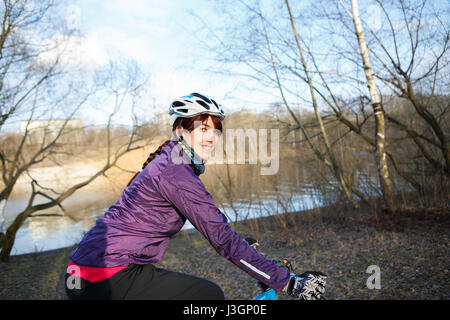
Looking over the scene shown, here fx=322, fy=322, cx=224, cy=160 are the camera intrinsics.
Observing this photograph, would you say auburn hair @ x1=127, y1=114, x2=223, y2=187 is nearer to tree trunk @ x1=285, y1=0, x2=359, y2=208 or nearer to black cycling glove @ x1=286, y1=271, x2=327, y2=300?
black cycling glove @ x1=286, y1=271, x2=327, y2=300

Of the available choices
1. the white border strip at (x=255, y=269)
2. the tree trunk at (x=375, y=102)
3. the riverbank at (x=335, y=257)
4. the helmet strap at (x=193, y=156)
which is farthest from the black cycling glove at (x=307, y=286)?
the tree trunk at (x=375, y=102)

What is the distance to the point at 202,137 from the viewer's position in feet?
7.63

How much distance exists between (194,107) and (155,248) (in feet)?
3.30

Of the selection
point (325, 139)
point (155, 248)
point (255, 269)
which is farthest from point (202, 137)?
point (325, 139)

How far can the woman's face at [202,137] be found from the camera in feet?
7.59

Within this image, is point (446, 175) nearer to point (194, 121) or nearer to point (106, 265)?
point (194, 121)

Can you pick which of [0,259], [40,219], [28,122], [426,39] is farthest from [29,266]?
[426,39]

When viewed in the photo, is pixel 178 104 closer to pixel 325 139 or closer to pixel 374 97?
pixel 374 97

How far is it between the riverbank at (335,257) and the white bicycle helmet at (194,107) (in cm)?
421

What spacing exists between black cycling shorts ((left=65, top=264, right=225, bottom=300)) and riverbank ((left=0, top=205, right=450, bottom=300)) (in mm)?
4024

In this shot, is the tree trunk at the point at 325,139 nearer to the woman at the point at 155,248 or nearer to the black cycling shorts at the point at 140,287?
the woman at the point at 155,248

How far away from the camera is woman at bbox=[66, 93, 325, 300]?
6.15 ft

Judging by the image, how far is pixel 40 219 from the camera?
1733 centimetres

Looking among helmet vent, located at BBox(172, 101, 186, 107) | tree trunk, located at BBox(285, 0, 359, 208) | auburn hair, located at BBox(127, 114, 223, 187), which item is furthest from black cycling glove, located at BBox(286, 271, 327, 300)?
tree trunk, located at BBox(285, 0, 359, 208)
